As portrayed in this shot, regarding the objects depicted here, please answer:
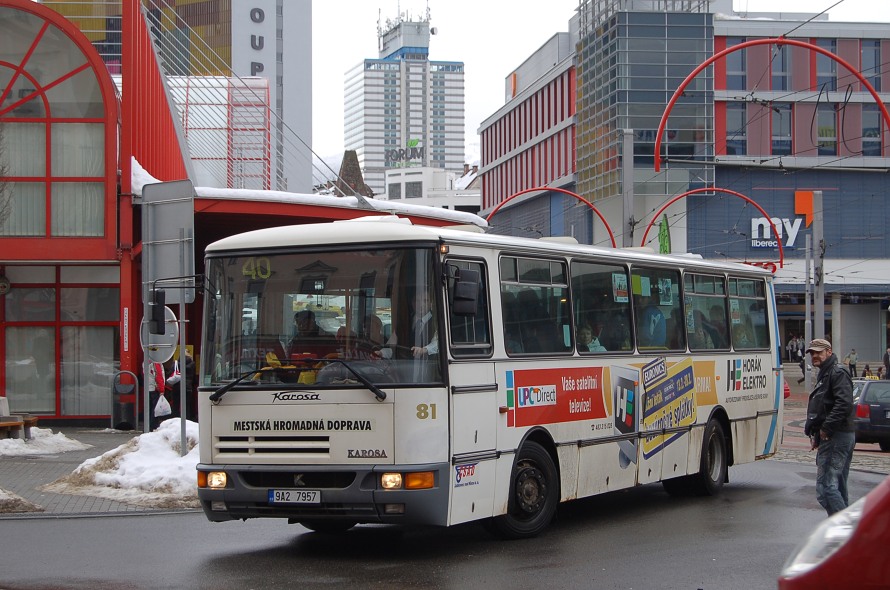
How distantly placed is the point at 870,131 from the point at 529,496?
A: 67.5m

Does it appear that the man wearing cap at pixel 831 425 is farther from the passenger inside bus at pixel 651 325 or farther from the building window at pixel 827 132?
the building window at pixel 827 132

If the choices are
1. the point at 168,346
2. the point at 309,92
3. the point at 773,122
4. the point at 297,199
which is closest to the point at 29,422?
the point at 168,346

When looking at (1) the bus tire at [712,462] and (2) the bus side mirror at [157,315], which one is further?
(1) the bus tire at [712,462]

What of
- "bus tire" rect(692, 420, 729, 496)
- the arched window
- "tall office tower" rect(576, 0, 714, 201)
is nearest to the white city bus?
"bus tire" rect(692, 420, 729, 496)

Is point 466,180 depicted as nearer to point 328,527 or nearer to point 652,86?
point 652,86

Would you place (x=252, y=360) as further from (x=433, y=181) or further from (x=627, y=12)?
(x=433, y=181)

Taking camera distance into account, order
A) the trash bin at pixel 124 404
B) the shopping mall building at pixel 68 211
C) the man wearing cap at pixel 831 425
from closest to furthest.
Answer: the man wearing cap at pixel 831 425 → the trash bin at pixel 124 404 → the shopping mall building at pixel 68 211

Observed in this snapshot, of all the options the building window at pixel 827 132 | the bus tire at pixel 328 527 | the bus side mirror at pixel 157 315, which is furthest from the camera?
the building window at pixel 827 132

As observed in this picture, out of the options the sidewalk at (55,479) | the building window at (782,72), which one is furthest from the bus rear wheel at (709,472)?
the building window at (782,72)

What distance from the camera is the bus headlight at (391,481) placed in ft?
31.6

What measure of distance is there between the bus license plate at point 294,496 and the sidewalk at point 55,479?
4290 millimetres

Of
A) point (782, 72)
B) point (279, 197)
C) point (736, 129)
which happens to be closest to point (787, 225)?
point (736, 129)

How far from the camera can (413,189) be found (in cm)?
18838

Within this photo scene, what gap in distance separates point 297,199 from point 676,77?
155ft
